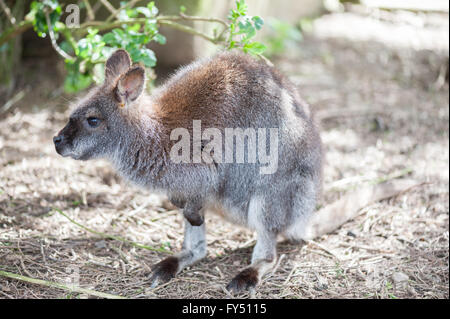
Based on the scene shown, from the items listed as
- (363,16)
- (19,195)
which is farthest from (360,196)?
(363,16)

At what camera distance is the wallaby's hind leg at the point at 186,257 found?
345 centimetres

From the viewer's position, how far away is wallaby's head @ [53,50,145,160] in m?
3.21

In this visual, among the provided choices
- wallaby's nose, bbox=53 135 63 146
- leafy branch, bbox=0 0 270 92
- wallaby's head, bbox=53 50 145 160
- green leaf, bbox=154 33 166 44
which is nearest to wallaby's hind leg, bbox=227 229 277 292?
wallaby's head, bbox=53 50 145 160

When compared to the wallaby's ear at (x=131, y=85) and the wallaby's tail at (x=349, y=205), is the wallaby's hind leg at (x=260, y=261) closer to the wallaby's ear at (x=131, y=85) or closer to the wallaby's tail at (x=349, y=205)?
the wallaby's tail at (x=349, y=205)

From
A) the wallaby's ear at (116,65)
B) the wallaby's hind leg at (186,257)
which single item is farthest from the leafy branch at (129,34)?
the wallaby's hind leg at (186,257)

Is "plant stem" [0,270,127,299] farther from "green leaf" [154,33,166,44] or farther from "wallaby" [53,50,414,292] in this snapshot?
"green leaf" [154,33,166,44]

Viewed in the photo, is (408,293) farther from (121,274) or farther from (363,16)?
(363,16)

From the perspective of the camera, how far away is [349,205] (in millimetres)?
4230

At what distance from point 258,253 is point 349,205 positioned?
40.1 inches

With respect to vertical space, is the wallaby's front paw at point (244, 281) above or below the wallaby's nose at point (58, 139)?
below

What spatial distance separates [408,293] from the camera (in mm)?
3490

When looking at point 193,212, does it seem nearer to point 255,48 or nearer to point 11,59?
point 255,48

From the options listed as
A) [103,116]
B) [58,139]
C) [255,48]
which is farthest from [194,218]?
[255,48]

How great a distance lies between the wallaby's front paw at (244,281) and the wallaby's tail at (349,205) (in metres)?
0.66
